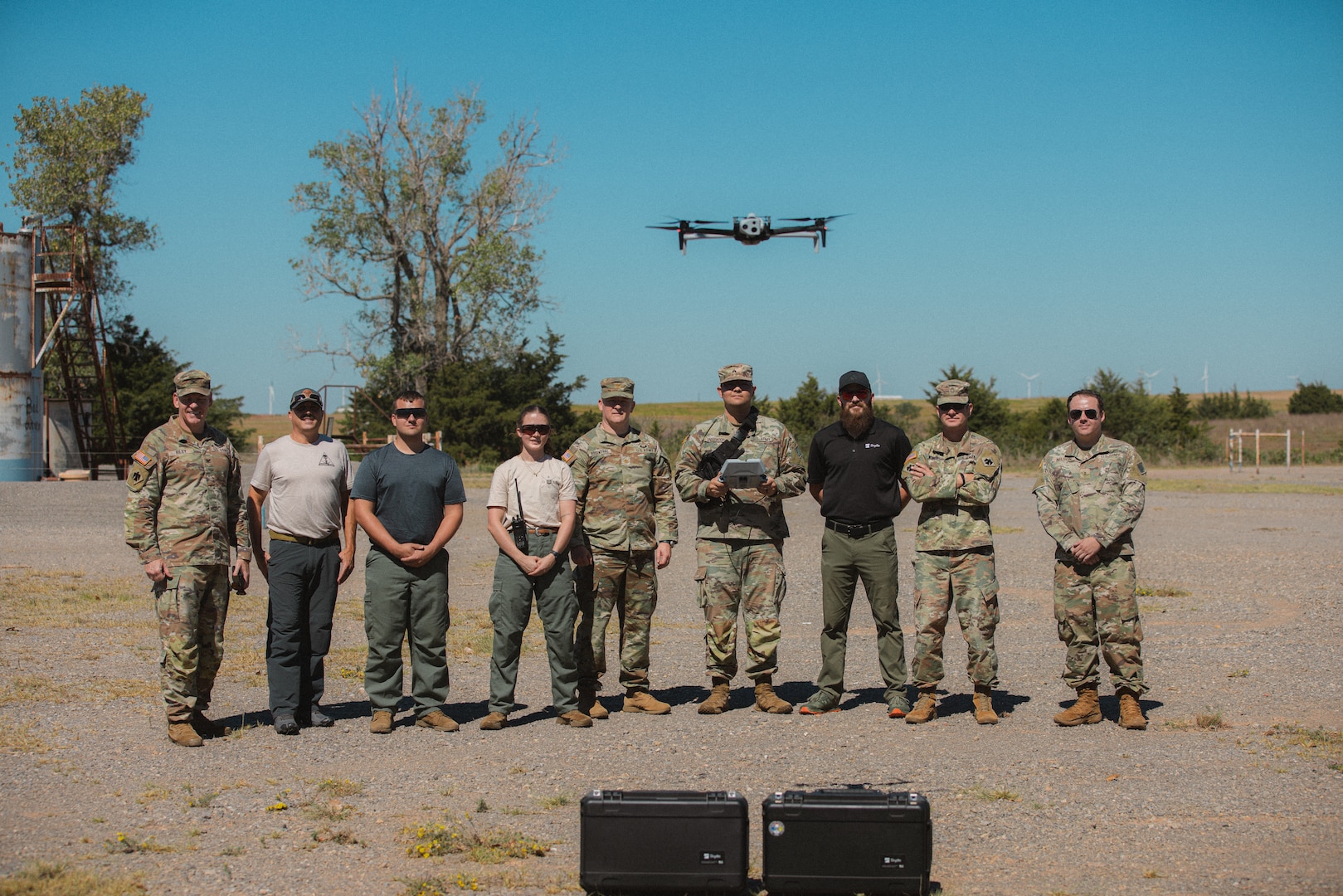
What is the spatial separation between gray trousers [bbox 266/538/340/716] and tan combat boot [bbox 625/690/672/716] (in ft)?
6.50

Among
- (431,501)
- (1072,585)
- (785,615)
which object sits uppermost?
(431,501)

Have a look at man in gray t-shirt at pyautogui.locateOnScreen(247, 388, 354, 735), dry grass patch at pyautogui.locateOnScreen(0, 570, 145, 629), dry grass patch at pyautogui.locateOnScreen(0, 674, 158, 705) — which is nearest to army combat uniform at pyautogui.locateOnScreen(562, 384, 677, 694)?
man in gray t-shirt at pyautogui.locateOnScreen(247, 388, 354, 735)

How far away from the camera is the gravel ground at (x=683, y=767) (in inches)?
191

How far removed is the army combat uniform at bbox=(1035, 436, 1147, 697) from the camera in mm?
7211

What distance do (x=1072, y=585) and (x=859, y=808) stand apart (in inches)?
139

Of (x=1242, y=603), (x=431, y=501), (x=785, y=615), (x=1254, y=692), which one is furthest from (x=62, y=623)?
(x=1242, y=603)

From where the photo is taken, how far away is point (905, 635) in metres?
10.9

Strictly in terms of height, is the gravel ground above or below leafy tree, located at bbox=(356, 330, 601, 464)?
below

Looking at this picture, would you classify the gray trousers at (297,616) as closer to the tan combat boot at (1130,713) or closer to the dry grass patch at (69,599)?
the dry grass patch at (69,599)

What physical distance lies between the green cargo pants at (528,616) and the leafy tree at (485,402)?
121ft

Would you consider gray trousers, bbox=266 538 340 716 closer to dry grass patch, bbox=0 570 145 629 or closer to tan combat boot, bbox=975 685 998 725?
tan combat boot, bbox=975 685 998 725

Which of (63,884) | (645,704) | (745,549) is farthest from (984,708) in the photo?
(63,884)

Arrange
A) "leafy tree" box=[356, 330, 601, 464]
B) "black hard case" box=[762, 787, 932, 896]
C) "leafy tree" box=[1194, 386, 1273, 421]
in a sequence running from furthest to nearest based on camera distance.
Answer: "leafy tree" box=[1194, 386, 1273, 421]
"leafy tree" box=[356, 330, 601, 464]
"black hard case" box=[762, 787, 932, 896]

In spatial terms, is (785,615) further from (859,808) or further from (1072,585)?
(859,808)
